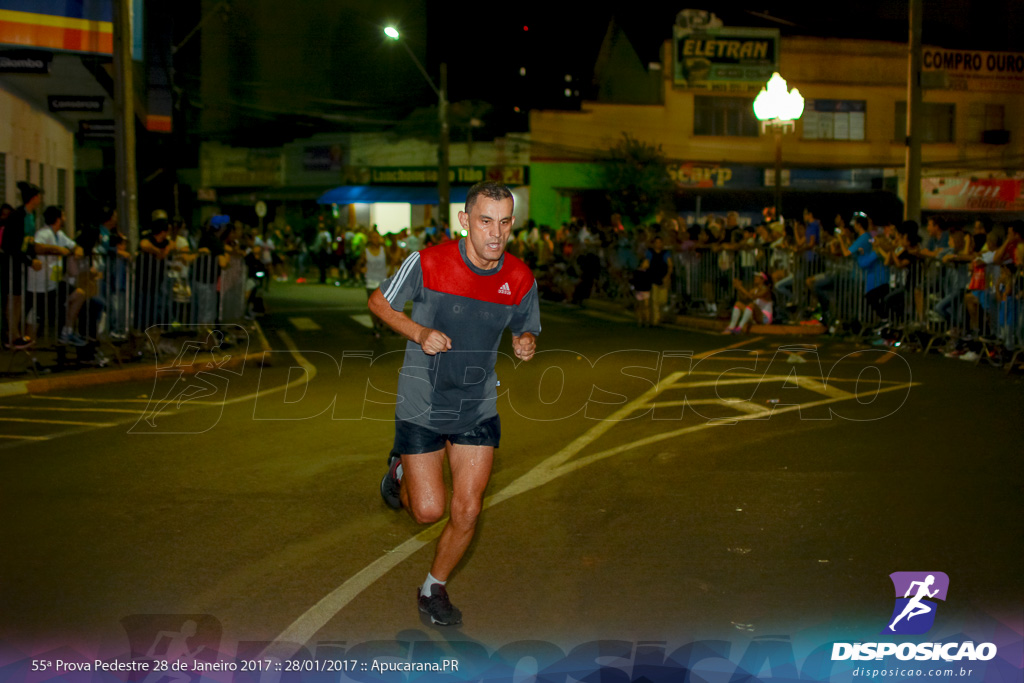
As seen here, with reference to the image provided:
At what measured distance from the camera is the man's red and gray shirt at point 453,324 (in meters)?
5.18

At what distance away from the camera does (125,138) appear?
17109mm

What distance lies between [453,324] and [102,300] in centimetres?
Answer: 1063

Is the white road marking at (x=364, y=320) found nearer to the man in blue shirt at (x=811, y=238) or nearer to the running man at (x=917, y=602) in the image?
the man in blue shirt at (x=811, y=238)

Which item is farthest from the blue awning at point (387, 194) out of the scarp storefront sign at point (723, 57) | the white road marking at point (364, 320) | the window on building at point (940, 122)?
the white road marking at point (364, 320)

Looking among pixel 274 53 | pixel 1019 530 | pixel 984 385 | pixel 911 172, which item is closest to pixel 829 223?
pixel 274 53

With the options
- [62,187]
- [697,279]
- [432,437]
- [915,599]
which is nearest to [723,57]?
[697,279]

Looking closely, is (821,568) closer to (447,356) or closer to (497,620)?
(497,620)

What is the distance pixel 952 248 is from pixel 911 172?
4.65m

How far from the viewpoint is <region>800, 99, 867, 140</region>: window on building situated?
49.8 m

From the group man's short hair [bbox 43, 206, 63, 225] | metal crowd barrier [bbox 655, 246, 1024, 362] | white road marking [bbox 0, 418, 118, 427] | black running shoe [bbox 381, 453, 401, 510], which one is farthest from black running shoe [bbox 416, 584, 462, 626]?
metal crowd barrier [bbox 655, 246, 1024, 362]

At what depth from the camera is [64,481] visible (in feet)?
26.6

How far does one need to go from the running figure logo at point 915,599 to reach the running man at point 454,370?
6.36ft

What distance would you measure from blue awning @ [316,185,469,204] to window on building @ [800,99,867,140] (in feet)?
50.1

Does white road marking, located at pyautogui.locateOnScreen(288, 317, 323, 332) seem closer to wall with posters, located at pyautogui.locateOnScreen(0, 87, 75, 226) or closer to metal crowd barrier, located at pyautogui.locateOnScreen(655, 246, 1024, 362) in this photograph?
wall with posters, located at pyautogui.locateOnScreen(0, 87, 75, 226)
